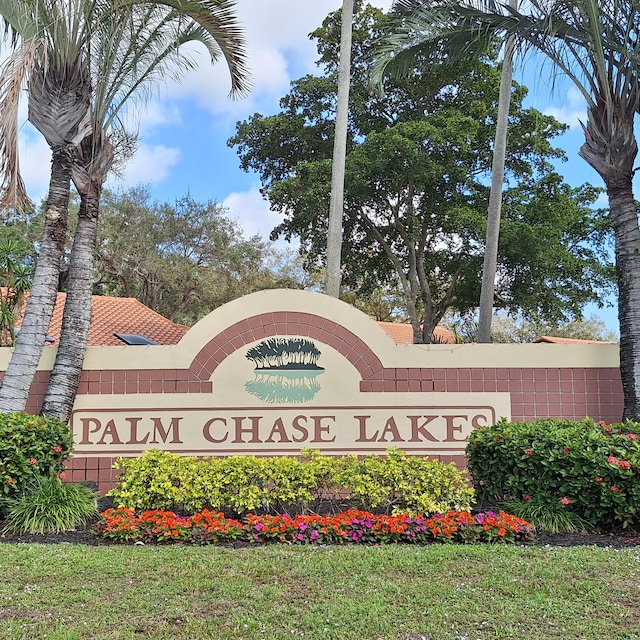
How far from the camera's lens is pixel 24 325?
8.28 meters

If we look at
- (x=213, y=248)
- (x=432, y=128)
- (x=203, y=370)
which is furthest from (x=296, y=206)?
(x=203, y=370)

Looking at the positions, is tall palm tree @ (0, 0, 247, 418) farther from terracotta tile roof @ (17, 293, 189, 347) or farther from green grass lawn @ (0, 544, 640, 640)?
terracotta tile roof @ (17, 293, 189, 347)

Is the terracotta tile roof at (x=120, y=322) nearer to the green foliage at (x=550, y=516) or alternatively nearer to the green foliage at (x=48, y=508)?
the green foliage at (x=48, y=508)

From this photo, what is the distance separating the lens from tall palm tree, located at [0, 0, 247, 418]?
806 centimetres

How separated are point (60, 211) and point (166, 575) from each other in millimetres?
5355

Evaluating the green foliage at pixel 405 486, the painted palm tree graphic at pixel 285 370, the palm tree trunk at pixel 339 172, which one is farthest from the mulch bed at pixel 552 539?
the palm tree trunk at pixel 339 172

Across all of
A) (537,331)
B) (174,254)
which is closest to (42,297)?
(174,254)

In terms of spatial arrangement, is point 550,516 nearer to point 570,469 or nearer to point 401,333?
point 570,469

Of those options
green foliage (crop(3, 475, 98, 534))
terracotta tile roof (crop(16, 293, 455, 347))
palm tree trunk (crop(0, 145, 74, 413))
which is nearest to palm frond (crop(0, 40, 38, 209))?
palm tree trunk (crop(0, 145, 74, 413))

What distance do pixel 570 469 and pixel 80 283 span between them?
21.5ft

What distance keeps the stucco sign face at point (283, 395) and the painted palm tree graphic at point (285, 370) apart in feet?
0.05

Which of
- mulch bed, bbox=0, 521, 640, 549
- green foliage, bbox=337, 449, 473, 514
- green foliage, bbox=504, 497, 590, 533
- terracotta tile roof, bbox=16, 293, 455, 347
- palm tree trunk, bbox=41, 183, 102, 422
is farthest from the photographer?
terracotta tile roof, bbox=16, 293, 455, 347

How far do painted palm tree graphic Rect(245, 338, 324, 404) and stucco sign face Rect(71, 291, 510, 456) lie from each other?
0.05ft

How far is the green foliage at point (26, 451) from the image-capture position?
7027 mm
